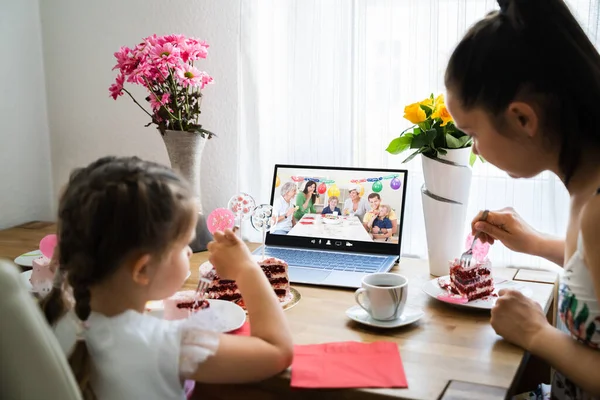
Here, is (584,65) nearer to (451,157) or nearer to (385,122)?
(451,157)

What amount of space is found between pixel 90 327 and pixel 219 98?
1069mm

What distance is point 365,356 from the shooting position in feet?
3.42

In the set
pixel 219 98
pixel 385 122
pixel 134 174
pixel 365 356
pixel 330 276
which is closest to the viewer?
pixel 134 174

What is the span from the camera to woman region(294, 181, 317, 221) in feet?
5.54

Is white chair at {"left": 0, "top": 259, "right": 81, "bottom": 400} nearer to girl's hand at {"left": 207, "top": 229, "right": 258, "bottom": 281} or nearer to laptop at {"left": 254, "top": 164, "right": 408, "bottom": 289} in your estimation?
girl's hand at {"left": 207, "top": 229, "right": 258, "bottom": 281}

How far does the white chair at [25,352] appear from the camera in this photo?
0.76 metres

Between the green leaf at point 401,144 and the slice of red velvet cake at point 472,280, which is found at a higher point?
the green leaf at point 401,144

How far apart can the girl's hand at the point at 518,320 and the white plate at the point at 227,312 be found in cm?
45

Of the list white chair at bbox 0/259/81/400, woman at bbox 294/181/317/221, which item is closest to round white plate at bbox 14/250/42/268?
woman at bbox 294/181/317/221

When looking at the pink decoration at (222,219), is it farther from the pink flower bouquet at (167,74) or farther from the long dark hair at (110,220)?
the long dark hair at (110,220)

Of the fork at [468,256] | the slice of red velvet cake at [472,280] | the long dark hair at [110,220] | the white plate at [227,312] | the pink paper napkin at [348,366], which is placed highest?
the long dark hair at [110,220]

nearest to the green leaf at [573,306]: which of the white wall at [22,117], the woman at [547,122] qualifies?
the woman at [547,122]

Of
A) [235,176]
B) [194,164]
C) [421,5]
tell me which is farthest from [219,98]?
[421,5]

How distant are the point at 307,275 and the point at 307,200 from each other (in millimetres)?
290
